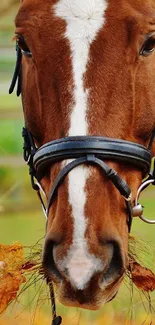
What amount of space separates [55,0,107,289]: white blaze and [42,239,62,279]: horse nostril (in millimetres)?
72

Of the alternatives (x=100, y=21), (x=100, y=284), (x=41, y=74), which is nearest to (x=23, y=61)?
(x=41, y=74)

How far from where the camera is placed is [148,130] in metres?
2.88

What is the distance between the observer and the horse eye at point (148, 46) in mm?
2787

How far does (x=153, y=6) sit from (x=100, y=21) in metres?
0.29

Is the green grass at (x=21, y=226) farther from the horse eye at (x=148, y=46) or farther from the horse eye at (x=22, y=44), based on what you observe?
the horse eye at (x=148, y=46)

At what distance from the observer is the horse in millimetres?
2512

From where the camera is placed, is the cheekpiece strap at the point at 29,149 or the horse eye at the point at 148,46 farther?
the cheekpiece strap at the point at 29,149

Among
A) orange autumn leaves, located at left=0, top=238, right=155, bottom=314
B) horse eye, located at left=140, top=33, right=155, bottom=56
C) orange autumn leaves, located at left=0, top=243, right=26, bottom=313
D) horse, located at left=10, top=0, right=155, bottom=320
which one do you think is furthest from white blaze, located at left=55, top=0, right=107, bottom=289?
orange autumn leaves, located at left=0, top=243, right=26, bottom=313

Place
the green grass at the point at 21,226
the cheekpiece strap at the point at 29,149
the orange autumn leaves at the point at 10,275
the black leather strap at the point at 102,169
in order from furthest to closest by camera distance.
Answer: the green grass at the point at 21,226, the orange autumn leaves at the point at 10,275, the cheekpiece strap at the point at 29,149, the black leather strap at the point at 102,169

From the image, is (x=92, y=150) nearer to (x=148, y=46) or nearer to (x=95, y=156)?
(x=95, y=156)

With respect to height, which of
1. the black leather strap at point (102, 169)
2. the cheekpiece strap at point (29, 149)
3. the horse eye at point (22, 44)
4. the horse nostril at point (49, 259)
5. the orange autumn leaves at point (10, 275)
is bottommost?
the orange autumn leaves at point (10, 275)

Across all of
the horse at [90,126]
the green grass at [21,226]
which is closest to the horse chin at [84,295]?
the horse at [90,126]

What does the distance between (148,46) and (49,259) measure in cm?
83

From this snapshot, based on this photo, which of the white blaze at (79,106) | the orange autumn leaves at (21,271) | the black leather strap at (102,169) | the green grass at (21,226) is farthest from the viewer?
the green grass at (21,226)
